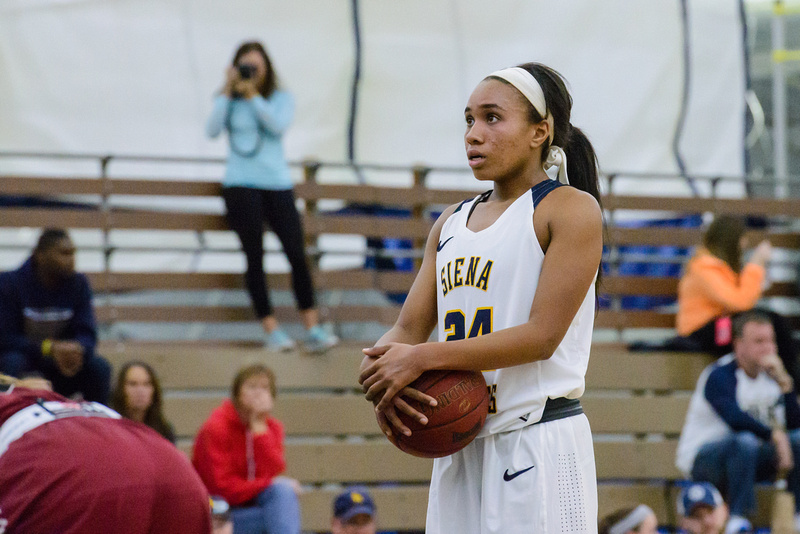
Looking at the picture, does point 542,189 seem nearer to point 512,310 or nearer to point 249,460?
point 512,310

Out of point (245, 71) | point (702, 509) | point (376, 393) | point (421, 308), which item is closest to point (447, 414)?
point (376, 393)

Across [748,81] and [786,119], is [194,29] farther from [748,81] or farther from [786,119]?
[786,119]

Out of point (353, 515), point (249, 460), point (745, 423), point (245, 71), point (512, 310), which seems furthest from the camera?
point (245, 71)

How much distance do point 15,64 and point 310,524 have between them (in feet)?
14.7

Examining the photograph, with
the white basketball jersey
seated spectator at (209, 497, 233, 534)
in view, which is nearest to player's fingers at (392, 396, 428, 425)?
the white basketball jersey

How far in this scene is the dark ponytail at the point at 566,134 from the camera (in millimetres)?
2916

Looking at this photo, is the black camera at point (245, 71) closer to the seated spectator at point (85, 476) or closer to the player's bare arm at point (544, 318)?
the seated spectator at point (85, 476)

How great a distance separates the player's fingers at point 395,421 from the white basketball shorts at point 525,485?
0.88ft

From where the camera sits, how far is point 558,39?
9477mm

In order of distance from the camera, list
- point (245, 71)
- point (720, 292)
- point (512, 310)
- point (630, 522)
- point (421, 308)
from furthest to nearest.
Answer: point (720, 292) < point (245, 71) < point (630, 522) < point (421, 308) < point (512, 310)

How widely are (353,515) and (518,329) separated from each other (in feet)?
11.0

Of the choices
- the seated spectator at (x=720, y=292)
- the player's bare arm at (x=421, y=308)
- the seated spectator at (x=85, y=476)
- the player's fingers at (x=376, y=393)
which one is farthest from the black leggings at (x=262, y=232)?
the player's fingers at (x=376, y=393)

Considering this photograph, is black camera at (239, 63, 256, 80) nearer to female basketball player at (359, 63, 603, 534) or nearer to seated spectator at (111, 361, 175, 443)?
seated spectator at (111, 361, 175, 443)

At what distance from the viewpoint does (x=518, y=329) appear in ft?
8.84
